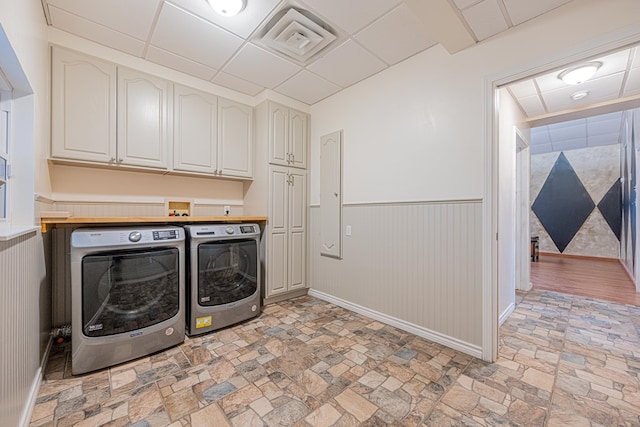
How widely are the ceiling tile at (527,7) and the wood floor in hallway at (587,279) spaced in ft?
12.2

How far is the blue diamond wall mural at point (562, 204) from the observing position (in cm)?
677

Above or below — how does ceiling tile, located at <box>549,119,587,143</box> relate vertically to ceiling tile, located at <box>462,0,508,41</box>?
above

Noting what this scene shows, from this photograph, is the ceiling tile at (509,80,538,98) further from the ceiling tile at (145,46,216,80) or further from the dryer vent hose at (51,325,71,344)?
the dryer vent hose at (51,325,71,344)

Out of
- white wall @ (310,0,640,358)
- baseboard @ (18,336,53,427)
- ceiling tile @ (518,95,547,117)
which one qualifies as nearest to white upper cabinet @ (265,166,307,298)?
white wall @ (310,0,640,358)

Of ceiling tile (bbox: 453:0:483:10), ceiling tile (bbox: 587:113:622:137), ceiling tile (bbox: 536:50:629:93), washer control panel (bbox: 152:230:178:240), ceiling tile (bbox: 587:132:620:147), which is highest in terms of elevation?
ceiling tile (bbox: 587:113:622:137)

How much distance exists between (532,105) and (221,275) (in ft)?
13.0

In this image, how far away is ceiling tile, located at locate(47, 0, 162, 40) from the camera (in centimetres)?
183

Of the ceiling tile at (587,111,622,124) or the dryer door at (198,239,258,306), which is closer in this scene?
the dryer door at (198,239,258,306)

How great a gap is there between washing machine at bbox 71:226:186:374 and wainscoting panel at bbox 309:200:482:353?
1729 mm

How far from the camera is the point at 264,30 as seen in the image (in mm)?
2113

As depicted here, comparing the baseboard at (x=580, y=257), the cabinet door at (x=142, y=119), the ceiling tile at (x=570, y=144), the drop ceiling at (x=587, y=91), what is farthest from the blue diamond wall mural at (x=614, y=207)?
the cabinet door at (x=142, y=119)

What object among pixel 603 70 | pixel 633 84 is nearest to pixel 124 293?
pixel 603 70

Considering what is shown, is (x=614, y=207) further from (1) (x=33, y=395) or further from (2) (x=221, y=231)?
(1) (x=33, y=395)

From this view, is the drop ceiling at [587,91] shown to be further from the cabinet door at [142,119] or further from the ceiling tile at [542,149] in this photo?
the ceiling tile at [542,149]
